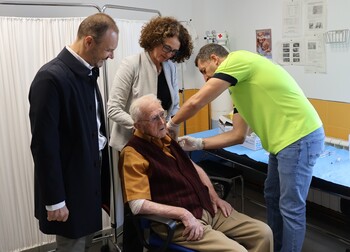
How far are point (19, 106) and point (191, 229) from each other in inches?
59.1

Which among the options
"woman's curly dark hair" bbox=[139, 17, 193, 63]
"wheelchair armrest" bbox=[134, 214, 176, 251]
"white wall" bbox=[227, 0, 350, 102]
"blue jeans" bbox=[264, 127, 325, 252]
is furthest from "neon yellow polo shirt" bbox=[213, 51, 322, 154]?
"white wall" bbox=[227, 0, 350, 102]

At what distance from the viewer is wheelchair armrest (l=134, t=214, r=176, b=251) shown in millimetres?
1610

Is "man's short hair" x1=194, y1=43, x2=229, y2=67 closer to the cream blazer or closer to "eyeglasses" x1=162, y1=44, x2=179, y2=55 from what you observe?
"eyeglasses" x1=162, y1=44, x2=179, y2=55

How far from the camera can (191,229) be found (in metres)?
1.73

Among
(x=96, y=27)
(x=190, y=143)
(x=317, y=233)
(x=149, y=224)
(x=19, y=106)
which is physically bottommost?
(x=317, y=233)

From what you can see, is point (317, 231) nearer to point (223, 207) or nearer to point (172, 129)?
point (223, 207)

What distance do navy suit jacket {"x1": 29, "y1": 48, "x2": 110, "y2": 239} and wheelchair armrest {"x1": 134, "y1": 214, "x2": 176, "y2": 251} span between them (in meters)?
0.20

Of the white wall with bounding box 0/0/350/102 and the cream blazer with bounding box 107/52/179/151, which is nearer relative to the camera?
the cream blazer with bounding box 107/52/179/151

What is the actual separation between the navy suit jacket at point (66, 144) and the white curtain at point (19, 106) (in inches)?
38.8

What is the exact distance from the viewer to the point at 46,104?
4.66 feet

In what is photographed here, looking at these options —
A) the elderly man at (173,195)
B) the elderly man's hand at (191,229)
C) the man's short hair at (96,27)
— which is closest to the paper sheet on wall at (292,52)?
the elderly man at (173,195)

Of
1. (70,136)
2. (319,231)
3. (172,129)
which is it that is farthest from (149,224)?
(319,231)

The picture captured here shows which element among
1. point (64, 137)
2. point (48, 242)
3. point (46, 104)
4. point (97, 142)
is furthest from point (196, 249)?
point (48, 242)

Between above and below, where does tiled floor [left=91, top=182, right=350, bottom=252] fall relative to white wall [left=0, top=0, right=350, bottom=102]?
below
